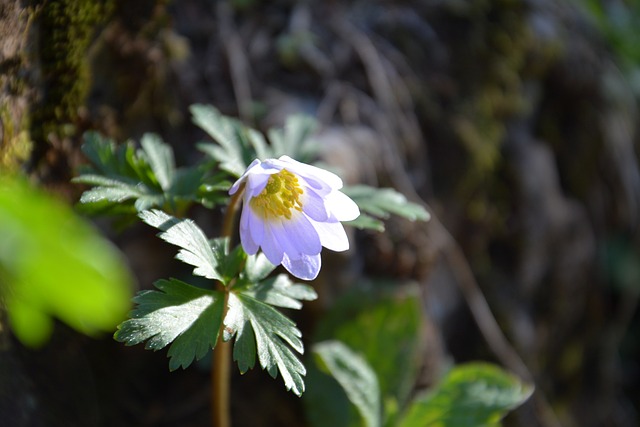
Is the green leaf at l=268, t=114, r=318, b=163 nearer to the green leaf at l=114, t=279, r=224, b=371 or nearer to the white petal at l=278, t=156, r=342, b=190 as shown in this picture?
the white petal at l=278, t=156, r=342, b=190

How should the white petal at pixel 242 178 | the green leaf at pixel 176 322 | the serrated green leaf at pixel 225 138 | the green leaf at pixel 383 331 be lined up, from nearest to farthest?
1. the green leaf at pixel 176 322
2. the white petal at pixel 242 178
3. the serrated green leaf at pixel 225 138
4. the green leaf at pixel 383 331

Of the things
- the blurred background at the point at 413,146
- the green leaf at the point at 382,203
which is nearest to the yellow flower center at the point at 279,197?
the green leaf at the point at 382,203

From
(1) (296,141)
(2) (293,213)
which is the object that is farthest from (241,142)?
(2) (293,213)

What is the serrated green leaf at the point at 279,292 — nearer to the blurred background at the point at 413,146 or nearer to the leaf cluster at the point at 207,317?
the leaf cluster at the point at 207,317

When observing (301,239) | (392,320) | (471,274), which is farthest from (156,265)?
(471,274)

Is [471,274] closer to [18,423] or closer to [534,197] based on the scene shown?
[534,197]

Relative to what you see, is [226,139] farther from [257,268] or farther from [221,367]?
[221,367]

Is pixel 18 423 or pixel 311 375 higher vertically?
pixel 18 423
